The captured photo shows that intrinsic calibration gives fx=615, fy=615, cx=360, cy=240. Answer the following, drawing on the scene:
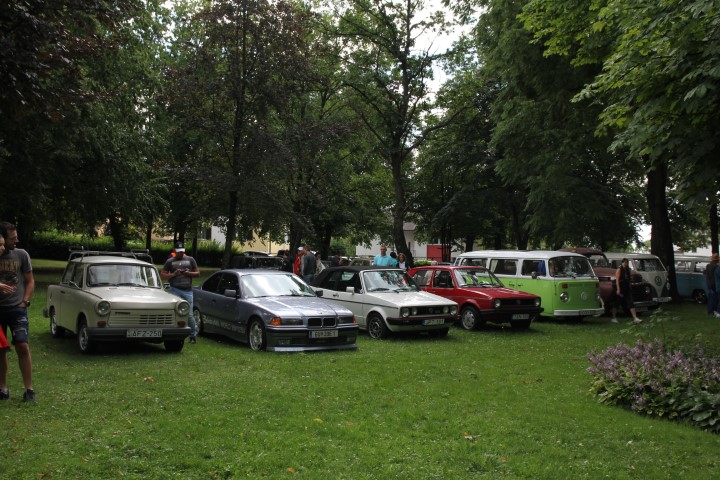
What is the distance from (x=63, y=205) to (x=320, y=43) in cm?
1362

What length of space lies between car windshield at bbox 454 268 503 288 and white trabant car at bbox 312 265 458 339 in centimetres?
183

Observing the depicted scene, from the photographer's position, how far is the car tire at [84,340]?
1012 cm

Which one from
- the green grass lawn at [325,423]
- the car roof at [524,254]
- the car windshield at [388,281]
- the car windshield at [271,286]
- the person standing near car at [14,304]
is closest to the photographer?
the green grass lawn at [325,423]

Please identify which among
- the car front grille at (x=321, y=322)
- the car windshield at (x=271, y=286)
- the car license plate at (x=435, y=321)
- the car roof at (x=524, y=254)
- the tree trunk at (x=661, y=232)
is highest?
the tree trunk at (x=661, y=232)

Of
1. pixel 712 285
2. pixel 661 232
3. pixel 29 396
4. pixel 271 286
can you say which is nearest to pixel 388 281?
pixel 271 286

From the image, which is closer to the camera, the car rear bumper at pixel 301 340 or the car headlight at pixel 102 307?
the car headlight at pixel 102 307

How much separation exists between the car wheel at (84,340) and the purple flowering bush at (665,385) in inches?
306

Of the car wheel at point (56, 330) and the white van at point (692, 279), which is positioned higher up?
the white van at point (692, 279)

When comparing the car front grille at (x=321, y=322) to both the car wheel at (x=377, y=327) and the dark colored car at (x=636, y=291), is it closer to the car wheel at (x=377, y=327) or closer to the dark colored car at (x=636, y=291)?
the car wheel at (x=377, y=327)

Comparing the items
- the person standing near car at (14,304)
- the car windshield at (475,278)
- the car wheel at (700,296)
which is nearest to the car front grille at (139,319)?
the person standing near car at (14,304)

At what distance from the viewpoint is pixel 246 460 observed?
5.28 m

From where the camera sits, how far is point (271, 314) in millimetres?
10820

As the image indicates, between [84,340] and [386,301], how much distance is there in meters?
5.94

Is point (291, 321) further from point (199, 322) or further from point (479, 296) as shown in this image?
point (479, 296)
